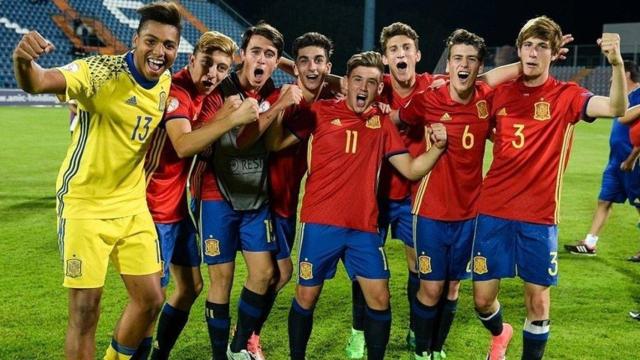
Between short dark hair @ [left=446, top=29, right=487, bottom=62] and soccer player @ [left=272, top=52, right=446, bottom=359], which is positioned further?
short dark hair @ [left=446, top=29, right=487, bottom=62]

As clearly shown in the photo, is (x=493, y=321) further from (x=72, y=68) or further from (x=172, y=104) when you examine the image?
(x=72, y=68)

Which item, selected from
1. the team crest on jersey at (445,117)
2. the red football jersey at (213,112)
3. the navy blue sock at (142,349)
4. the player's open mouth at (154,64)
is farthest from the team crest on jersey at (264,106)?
the navy blue sock at (142,349)

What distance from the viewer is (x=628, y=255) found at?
23.5 ft

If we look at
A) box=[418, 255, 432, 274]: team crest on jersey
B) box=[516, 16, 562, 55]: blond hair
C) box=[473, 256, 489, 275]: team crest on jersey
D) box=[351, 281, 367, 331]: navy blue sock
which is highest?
box=[516, 16, 562, 55]: blond hair

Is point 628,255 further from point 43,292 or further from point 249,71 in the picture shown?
point 43,292

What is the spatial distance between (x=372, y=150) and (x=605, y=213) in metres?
4.50

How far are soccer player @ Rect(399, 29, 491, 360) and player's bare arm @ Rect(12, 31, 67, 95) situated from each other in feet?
7.01

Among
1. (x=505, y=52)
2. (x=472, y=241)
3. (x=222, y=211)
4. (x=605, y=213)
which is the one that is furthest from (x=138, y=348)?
(x=505, y=52)

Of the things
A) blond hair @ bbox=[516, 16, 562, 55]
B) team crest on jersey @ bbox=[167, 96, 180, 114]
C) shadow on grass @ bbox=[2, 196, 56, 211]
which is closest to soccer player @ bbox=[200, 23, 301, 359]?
team crest on jersey @ bbox=[167, 96, 180, 114]

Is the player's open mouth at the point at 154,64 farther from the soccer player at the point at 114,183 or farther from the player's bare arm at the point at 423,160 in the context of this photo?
the player's bare arm at the point at 423,160

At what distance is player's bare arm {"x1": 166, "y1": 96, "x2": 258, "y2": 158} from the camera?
10.3 feet

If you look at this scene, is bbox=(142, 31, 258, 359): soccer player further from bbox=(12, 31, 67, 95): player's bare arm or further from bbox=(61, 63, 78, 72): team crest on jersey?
bbox=(12, 31, 67, 95): player's bare arm

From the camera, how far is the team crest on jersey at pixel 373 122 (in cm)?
377

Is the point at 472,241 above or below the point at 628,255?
above
